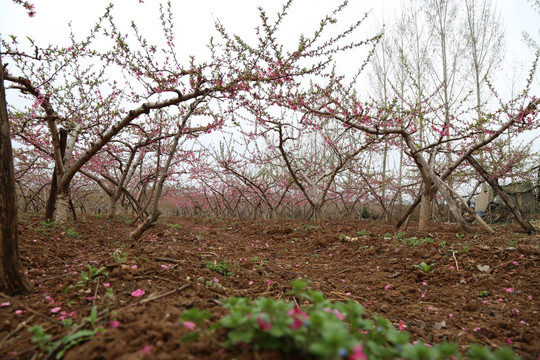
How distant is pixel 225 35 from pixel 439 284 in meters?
4.40

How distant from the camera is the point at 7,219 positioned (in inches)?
69.2

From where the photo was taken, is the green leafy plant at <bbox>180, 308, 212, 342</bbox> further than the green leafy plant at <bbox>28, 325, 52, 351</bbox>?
No

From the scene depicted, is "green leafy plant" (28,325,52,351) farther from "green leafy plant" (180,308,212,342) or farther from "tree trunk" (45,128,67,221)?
"tree trunk" (45,128,67,221)

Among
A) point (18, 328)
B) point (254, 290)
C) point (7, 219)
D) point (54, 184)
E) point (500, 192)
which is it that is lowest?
point (254, 290)

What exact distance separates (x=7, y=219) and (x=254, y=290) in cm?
187

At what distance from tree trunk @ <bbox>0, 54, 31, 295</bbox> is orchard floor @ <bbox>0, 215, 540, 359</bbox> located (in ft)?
0.42

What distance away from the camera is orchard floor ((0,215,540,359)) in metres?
1.21

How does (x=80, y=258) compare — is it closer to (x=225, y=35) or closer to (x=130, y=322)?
(x=130, y=322)

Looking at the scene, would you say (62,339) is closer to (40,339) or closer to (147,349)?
(40,339)

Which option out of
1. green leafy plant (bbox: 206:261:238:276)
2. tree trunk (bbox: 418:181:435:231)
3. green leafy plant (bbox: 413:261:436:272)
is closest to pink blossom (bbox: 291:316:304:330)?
green leafy plant (bbox: 206:261:238:276)

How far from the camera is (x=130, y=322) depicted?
1328mm

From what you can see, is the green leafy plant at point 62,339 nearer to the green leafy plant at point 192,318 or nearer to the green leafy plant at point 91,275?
the green leafy plant at point 192,318

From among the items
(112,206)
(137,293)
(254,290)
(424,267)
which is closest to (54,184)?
(112,206)

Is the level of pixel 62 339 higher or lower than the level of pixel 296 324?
lower
